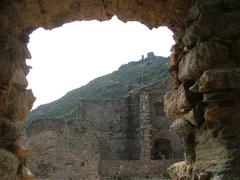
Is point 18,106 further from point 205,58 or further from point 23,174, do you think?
point 205,58

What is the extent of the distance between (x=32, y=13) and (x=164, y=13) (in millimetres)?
1501

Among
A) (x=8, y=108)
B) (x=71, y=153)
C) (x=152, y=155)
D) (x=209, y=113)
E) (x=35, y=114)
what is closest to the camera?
(x=209, y=113)

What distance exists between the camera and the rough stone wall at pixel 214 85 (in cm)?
404

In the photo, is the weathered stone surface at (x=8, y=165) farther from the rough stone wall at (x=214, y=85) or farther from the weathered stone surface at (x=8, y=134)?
the rough stone wall at (x=214, y=85)

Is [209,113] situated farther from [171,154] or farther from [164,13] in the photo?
[171,154]

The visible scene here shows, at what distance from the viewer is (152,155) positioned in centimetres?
2731

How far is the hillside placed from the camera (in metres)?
44.0

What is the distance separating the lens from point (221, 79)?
407cm

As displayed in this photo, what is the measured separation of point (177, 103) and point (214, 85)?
90 centimetres

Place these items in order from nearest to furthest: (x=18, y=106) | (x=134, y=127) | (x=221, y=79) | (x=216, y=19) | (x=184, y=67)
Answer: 1. (x=221, y=79)
2. (x=216, y=19)
3. (x=184, y=67)
4. (x=18, y=106)
5. (x=134, y=127)

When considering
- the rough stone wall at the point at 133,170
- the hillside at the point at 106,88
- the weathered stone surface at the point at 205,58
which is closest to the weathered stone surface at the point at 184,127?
the weathered stone surface at the point at 205,58

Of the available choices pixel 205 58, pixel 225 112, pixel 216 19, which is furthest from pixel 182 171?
pixel 216 19

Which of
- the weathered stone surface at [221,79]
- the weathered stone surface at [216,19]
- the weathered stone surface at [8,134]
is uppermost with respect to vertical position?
the weathered stone surface at [216,19]

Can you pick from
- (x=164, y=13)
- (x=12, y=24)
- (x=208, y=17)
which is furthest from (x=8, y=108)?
(x=208, y=17)
